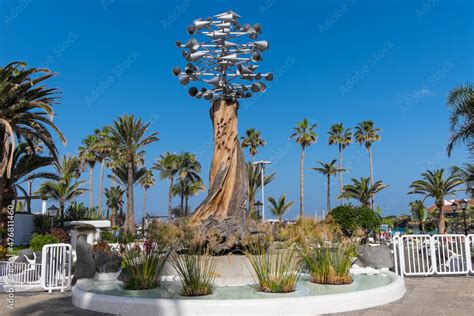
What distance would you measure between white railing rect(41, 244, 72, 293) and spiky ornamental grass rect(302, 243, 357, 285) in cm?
556

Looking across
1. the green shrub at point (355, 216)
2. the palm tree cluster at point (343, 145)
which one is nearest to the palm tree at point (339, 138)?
the palm tree cluster at point (343, 145)

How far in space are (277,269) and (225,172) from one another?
418 cm

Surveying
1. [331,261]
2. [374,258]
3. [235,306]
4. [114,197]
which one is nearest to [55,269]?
[235,306]

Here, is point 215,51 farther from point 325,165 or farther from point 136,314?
point 325,165

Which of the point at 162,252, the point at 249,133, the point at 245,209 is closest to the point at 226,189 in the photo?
the point at 245,209

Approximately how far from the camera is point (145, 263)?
7293mm

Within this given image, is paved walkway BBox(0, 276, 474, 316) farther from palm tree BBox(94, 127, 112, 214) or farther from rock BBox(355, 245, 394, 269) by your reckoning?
palm tree BBox(94, 127, 112, 214)

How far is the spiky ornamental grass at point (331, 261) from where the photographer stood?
7.51 meters

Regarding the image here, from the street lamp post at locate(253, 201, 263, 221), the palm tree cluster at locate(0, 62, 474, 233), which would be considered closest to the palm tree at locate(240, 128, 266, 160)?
the palm tree cluster at locate(0, 62, 474, 233)

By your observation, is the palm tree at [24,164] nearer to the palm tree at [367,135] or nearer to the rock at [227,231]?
the rock at [227,231]

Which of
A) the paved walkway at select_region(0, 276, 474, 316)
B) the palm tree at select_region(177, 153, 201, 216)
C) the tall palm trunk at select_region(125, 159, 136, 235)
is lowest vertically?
the paved walkway at select_region(0, 276, 474, 316)

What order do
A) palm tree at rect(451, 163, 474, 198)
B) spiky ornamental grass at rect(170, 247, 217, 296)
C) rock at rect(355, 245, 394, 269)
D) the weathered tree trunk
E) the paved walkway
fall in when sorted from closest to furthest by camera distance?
the paved walkway
spiky ornamental grass at rect(170, 247, 217, 296)
rock at rect(355, 245, 394, 269)
the weathered tree trunk
palm tree at rect(451, 163, 474, 198)

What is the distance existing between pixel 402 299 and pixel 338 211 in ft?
50.4

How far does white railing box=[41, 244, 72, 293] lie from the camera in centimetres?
927
